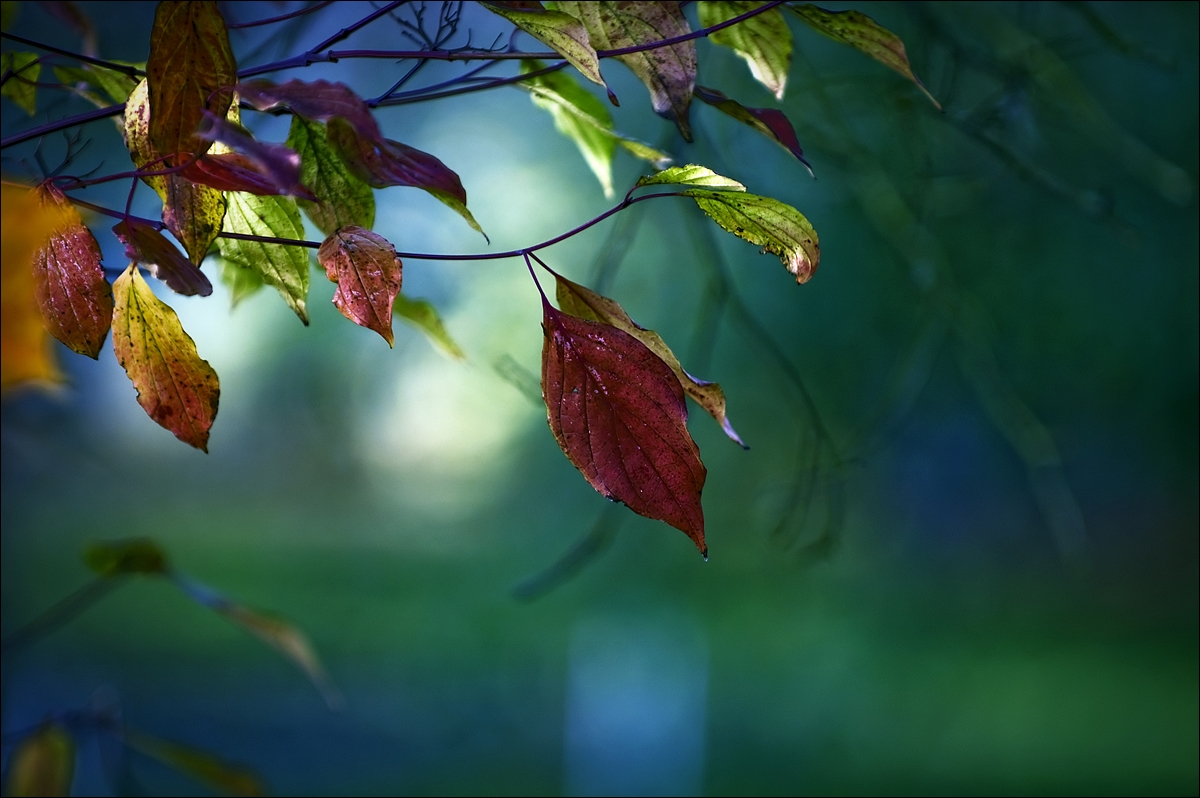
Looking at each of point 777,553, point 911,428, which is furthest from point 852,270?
point 777,553

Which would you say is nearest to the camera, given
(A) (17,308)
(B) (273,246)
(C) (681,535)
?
(A) (17,308)

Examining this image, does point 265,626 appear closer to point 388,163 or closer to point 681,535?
point 388,163

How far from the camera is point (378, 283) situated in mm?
191

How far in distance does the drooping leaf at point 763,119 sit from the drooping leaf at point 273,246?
0.11 meters

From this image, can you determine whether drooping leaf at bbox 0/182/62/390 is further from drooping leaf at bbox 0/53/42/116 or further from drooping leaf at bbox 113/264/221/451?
drooping leaf at bbox 0/53/42/116

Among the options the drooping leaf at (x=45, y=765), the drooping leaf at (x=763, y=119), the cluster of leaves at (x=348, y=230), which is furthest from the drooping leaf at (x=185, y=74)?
the drooping leaf at (x=45, y=765)

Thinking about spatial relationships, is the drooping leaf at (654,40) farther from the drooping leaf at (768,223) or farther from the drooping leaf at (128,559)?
the drooping leaf at (128,559)

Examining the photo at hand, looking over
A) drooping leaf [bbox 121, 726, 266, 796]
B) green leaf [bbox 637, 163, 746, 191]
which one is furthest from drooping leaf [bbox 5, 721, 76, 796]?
green leaf [bbox 637, 163, 746, 191]

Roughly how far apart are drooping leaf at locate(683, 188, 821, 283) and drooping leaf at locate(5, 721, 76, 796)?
41cm

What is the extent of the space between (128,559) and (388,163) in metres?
0.34

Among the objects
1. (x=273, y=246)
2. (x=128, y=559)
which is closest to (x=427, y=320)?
(x=273, y=246)

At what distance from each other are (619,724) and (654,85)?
8.51 ft

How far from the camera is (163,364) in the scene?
0.68 ft

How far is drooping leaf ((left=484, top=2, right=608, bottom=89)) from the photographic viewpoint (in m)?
0.20
